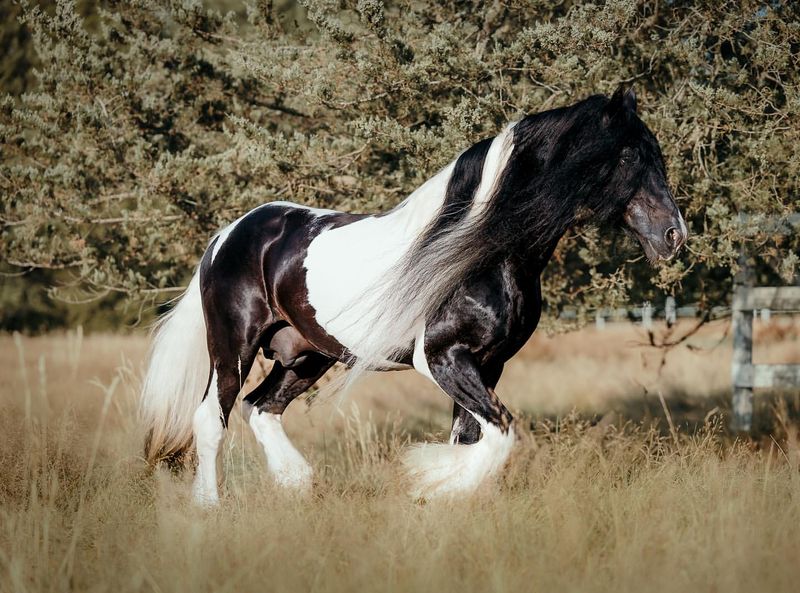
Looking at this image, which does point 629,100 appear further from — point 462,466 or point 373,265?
point 462,466

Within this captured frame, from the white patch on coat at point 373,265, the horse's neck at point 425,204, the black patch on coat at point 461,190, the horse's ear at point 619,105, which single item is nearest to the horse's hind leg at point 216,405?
the white patch on coat at point 373,265

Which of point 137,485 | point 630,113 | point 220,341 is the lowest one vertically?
point 137,485

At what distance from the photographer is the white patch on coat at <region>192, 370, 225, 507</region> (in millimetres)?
4758

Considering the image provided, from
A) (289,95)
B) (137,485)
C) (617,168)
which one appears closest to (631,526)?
(617,168)

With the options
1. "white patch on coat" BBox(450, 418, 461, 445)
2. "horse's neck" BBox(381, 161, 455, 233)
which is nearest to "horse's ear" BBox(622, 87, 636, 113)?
"horse's neck" BBox(381, 161, 455, 233)

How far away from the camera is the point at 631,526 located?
3404mm

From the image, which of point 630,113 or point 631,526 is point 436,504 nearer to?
point 631,526

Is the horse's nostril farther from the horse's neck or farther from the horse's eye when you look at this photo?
the horse's neck

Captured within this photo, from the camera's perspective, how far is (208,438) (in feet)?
15.9

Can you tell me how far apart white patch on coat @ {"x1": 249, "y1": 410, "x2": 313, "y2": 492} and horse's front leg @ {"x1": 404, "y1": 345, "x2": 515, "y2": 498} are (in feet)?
2.27

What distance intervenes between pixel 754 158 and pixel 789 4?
40.6 inches

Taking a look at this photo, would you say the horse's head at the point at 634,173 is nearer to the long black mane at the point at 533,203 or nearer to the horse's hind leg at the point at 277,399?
the long black mane at the point at 533,203

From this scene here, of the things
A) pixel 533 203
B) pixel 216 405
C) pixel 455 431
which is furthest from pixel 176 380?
pixel 533 203

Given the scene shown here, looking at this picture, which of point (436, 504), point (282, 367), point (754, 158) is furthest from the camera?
point (754, 158)
